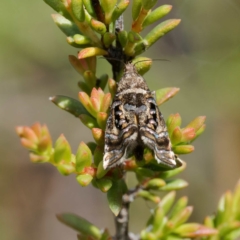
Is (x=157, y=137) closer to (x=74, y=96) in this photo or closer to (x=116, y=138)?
(x=116, y=138)

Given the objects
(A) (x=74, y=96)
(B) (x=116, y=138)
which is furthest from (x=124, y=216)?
(A) (x=74, y=96)

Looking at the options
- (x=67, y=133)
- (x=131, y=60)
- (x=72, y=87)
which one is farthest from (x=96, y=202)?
(x=131, y=60)

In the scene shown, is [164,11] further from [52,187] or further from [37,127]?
[52,187]

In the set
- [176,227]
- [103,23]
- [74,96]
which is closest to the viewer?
[103,23]

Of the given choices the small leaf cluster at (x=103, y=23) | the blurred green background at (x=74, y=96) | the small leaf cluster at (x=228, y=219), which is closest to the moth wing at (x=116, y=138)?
the small leaf cluster at (x=103, y=23)

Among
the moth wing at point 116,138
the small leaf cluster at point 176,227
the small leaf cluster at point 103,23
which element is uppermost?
the small leaf cluster at point 103,23

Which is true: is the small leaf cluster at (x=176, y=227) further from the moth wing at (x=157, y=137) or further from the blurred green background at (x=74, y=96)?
the blurred green background at (x=74, y=96)

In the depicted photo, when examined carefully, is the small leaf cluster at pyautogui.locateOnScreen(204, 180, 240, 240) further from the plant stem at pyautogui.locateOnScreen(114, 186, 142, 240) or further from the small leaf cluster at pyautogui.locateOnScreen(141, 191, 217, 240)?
the plant stem at pyautogui.locateOnScreen(114, 186, 142, 240)
